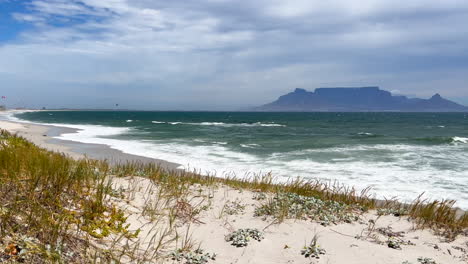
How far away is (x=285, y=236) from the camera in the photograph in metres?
5.35

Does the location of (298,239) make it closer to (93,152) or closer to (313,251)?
(313,251)

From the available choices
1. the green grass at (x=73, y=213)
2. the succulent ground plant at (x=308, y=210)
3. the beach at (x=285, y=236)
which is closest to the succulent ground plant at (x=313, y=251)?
the beach at (x=285, y=236)

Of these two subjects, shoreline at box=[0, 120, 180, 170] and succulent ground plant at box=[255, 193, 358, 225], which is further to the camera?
shoreline at box=[0, 120, 180, 170]

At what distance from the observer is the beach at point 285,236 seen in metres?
4.63

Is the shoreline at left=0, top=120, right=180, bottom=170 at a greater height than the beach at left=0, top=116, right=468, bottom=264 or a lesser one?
lesser

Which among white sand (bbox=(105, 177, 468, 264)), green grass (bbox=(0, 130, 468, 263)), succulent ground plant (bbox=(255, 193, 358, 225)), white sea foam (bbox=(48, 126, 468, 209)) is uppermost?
green grass (bbox=(0, 130, 468, 263))

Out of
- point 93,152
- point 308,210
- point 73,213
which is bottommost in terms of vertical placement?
point 93,152

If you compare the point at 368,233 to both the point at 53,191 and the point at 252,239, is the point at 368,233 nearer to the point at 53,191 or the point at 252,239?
the point at 252,239

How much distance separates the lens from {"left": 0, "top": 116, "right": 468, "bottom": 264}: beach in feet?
15.2

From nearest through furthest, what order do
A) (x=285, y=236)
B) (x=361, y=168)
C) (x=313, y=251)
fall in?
(x=313, y=251) → (x=285, y=236) → (x=361, y=168)

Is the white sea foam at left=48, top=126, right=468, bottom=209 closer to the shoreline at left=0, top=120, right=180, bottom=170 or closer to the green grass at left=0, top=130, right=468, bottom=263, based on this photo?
the shoreline at left=0, top=120, right=180, bottom=170

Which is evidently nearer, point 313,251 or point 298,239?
point 313,251

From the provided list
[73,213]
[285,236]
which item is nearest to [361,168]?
[285,236]

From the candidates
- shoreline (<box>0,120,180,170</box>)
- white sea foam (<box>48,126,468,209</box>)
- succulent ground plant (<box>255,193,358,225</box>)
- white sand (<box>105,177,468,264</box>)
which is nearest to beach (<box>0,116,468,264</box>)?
white sand (<box>105,177,468,264</box>)
